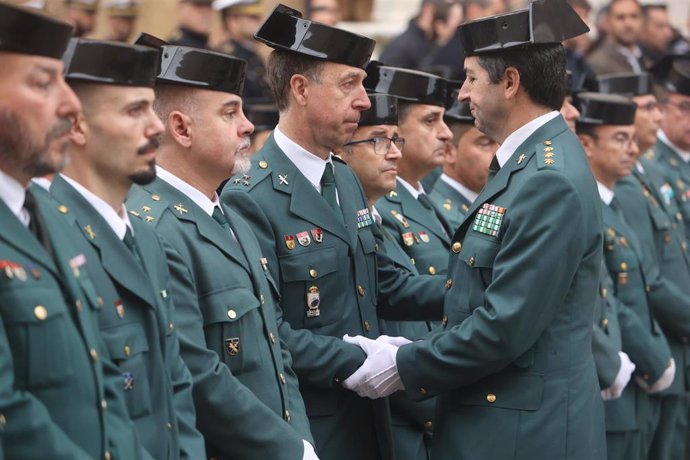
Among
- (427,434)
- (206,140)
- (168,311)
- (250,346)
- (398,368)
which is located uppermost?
(206,140)

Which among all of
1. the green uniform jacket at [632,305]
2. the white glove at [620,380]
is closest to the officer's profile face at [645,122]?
the green uniform jacket at [632,305]

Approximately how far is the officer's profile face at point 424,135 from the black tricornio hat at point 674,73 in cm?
334

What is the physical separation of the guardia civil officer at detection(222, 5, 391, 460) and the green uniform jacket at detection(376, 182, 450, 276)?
730mm

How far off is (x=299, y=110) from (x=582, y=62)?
7.08 meters

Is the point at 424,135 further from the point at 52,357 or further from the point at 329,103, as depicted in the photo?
the point at 52,357

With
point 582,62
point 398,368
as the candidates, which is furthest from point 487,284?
point 582,62

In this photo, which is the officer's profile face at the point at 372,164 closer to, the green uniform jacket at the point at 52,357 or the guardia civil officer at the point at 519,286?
the guardia civil officer at the point at 519,286

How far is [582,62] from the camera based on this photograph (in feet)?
38.6

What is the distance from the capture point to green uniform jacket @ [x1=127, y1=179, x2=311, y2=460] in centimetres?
414

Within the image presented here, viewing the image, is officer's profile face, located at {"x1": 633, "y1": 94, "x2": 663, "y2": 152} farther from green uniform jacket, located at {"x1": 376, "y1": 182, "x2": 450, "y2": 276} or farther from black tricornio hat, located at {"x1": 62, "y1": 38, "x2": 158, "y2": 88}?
black tricornio hat, located at {"x1": 62, "y1": 38, "x2": 158, "y2": 88}

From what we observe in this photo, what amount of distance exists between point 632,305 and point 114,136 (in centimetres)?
425

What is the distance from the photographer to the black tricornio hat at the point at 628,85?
8.73 meters


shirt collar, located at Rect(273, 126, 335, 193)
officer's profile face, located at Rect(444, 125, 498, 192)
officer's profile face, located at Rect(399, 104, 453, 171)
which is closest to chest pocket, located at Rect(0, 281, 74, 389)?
shirt collar, located at Rect(273, 126, 335, 193)

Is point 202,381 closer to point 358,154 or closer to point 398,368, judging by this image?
point 398,368
